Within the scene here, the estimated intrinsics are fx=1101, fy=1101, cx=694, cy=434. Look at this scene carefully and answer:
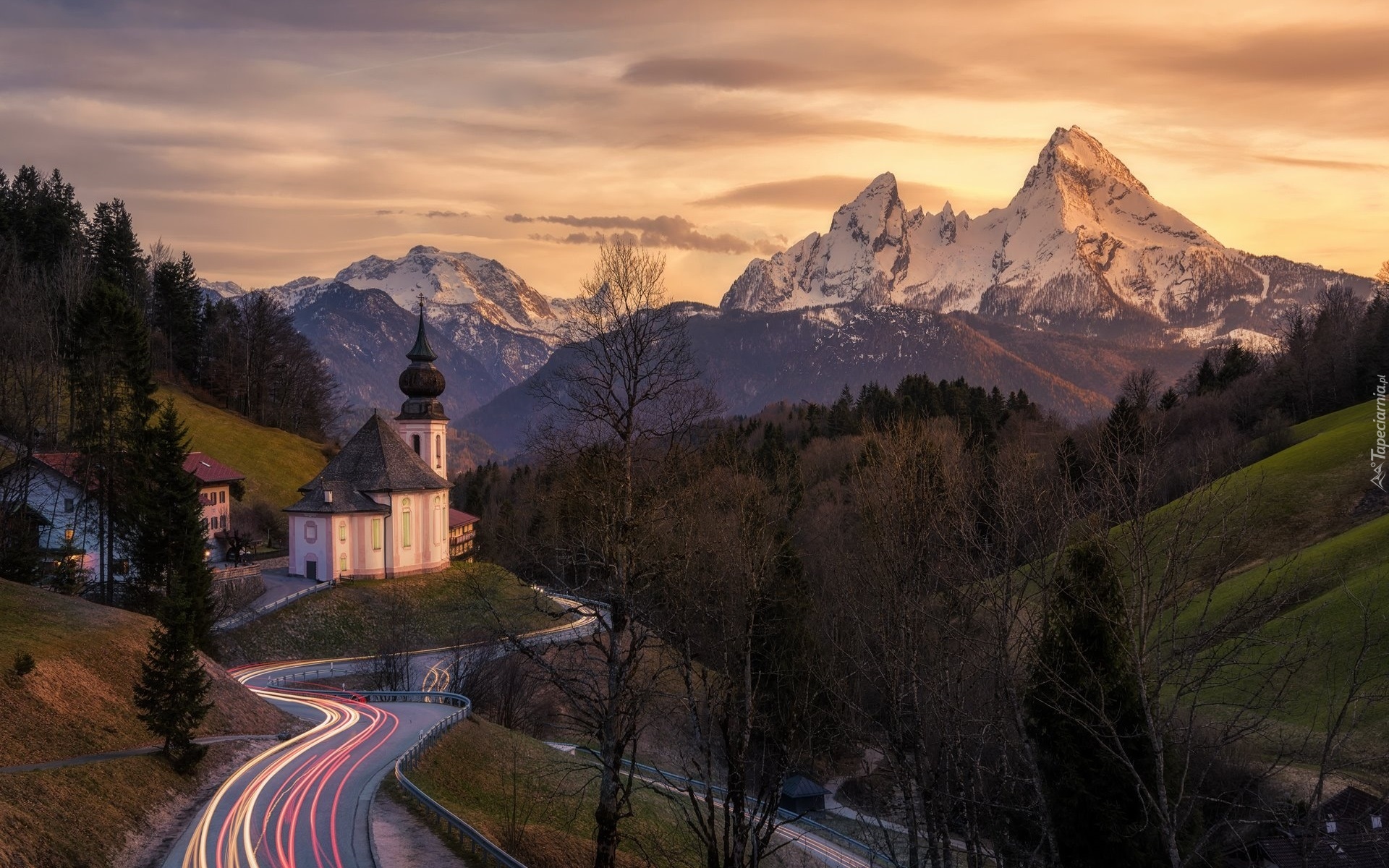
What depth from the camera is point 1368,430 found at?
205ft

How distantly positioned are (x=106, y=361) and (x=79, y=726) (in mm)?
27395

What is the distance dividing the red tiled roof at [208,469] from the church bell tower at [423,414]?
474 inches

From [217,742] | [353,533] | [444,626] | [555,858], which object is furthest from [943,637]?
[353,533]

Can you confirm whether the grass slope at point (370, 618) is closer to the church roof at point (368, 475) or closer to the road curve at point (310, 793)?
the church roof at point (368, 475)

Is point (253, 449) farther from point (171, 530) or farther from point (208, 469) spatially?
point (171, 530)

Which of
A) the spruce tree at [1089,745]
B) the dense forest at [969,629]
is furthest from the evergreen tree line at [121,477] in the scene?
the spruce tree at [1089,745]

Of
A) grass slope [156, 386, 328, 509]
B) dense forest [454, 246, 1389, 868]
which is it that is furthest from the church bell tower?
dense forest [454, 246, 1389, 868]

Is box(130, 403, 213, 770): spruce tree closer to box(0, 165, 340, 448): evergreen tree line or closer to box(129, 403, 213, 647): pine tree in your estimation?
box(129, 403, 213, 647): pine tree

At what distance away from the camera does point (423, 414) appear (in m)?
82.2

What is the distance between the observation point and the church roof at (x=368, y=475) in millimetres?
66875

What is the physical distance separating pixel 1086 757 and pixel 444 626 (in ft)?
157

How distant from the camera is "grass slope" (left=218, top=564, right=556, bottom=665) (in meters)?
54.6

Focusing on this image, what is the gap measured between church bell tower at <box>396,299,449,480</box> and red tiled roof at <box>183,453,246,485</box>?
1204 centimetres

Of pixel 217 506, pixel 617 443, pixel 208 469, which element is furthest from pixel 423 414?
pixel 617 443
